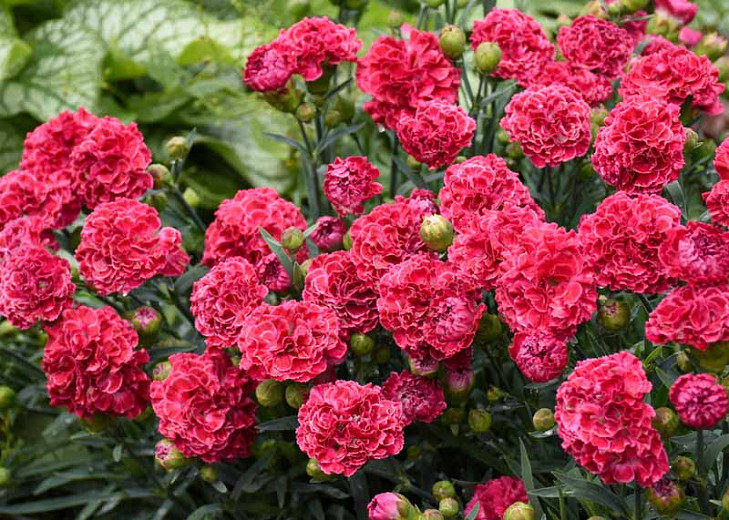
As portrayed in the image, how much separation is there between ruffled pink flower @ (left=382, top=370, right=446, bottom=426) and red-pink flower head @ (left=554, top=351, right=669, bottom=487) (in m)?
0.24

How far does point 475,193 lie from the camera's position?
100cm

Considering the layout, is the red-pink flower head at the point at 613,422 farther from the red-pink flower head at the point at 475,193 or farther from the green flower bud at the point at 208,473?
the green flower bud at the point at 208,473

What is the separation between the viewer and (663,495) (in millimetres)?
830

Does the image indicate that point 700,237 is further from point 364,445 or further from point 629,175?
point 364,445

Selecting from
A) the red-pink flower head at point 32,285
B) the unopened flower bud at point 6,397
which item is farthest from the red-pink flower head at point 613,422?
the unopened flower bud at point 6,397

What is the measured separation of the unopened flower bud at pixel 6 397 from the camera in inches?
52.1

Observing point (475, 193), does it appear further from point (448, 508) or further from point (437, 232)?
point (448, 508)

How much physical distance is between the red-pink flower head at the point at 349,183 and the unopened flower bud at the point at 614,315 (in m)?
0.32

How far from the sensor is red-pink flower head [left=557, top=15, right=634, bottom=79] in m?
1.22

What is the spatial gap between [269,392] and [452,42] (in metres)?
0.51

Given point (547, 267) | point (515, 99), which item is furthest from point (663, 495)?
point (515, 99)

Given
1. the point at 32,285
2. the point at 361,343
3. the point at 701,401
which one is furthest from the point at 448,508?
the point at 32,285

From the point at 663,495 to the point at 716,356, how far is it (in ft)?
0.44

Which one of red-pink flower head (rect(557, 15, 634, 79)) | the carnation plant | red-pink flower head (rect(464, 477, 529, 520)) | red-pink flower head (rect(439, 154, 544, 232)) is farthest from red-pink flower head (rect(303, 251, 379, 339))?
red-pink flower head (rect(557, 15, 634, 79))
